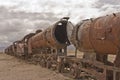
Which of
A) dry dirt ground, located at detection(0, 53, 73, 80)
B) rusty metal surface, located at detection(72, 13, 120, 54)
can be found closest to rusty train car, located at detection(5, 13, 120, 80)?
rusty metal surface, located at detection(72, 13, 120, 54)

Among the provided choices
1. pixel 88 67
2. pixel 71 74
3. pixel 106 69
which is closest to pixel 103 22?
pixel 106 69

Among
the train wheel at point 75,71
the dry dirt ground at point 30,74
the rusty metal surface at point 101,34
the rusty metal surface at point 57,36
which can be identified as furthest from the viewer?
the rusty metal surface at point 57,36

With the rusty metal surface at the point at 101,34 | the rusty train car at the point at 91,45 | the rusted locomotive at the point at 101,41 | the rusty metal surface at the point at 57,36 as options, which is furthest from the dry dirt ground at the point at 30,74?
the rusty metal surface at the point at 101,34

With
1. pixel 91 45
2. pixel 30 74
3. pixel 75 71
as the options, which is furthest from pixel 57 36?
pixel 91 45

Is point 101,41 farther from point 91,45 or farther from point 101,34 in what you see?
point 91,45

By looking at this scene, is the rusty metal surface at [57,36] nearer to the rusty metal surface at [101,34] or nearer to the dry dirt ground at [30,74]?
the dry dirt ground at [30,74]

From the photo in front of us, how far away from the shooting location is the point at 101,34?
11.2 m

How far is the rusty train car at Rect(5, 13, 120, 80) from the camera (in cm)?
1068

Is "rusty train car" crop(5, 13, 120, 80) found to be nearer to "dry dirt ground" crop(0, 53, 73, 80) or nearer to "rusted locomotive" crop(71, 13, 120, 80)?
"rusted locomotive" crop(71, 13, 120, 80)

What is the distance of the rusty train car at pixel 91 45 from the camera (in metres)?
10.7

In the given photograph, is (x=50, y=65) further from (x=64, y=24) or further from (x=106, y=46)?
(x=106, y=46)

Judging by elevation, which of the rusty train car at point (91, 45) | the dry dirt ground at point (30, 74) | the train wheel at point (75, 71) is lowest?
the dry dirt ground at point (30, 74)

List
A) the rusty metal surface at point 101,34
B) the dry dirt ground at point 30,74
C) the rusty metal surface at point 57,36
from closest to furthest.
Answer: the rusty metal surface at point 101,34
the dry dirt ground at point 30,74
the rusty metal surface at point 57,36

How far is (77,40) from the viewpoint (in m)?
13.7
